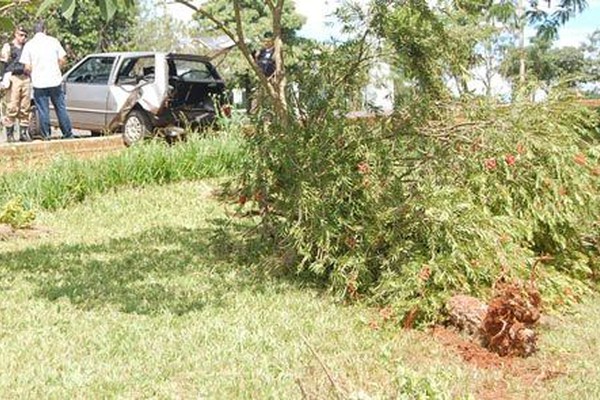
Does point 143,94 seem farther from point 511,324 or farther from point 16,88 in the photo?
point 511,324

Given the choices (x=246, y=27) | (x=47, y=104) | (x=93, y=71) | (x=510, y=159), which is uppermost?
(x=246, y=27)

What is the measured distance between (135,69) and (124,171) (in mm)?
5043

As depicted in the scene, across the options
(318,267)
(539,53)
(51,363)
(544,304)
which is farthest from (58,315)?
(539,53)

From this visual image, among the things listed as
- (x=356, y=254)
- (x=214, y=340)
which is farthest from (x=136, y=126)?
(x=214, y=340)

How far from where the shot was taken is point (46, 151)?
9484 mm

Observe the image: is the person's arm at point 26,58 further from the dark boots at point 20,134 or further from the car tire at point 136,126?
the car tire at point 136,126

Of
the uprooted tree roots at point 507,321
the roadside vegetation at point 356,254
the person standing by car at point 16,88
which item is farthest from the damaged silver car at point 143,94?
the uprooted tree roots at point 507,321

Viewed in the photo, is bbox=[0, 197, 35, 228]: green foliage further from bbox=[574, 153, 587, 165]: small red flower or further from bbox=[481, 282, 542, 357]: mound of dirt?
bbox=[574, 153, 587, 165]: small red flower

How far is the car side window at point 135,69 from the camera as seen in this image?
1293 cm

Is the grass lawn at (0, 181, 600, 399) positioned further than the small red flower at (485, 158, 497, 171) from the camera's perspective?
No

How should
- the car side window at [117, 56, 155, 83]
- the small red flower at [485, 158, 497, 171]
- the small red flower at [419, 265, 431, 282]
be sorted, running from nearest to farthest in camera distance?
the small red flower at [419, 265, 431, 282], the small red flower at [485, 158, 497, 171], the car side window at [117, 56, 155, 83]

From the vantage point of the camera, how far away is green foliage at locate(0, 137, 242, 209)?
8.16m

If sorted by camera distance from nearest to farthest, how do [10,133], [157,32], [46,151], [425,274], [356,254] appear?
[425,274] < [356,254] < [46,151] < [10,133] < [157,32]

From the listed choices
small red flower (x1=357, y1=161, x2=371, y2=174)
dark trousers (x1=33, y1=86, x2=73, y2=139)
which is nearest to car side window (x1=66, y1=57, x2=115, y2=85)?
dark trousers (x1=33, y1=86, x2=73, y2=139)
